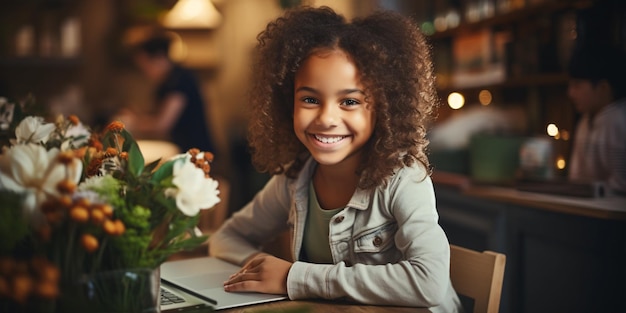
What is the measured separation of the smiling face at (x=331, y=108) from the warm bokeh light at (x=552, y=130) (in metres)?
1.80

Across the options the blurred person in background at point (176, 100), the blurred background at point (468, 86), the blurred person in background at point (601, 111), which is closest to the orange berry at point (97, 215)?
the blurred background at point (468, 86)

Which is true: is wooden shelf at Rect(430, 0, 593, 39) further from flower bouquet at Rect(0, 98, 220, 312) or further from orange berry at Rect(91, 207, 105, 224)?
orange berry at Rect(91, 207, 105, 224)

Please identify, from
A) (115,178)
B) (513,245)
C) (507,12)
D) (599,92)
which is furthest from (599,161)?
(115,178)

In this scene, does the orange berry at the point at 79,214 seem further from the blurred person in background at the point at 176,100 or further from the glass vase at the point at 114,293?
the blurred person in background at the point at 176,100

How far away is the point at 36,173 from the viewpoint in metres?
0.87

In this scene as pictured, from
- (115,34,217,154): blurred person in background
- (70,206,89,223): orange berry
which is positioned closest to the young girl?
(70,206,89,223): orange berry

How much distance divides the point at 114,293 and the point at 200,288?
487 mm

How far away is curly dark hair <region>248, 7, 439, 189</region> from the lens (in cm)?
131

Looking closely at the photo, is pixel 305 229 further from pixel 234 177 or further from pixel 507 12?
pixel 234 177

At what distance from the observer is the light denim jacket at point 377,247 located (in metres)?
1.19

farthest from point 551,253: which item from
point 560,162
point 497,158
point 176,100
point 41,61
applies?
point 41,61

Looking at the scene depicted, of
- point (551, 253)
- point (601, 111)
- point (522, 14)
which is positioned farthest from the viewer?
point (522, 14)

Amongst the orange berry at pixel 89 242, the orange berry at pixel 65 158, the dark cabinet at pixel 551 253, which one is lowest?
the dark cabinet at pixel 551 253

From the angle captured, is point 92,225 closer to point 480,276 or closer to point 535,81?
point 480,276
